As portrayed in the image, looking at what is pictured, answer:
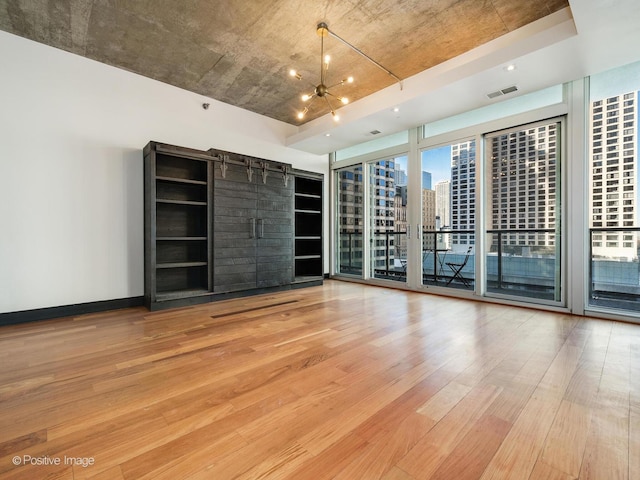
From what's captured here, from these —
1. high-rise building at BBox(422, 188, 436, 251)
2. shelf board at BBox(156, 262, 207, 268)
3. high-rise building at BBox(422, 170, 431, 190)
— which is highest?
high-rise building at BBox(422, 170, 431, 190)

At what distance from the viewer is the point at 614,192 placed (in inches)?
136

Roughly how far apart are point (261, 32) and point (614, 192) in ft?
15.0

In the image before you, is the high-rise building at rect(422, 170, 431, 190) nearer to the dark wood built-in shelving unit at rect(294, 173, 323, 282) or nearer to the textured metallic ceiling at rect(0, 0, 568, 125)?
the textured metallic ceiling at rect(0, 0, 568, 125)

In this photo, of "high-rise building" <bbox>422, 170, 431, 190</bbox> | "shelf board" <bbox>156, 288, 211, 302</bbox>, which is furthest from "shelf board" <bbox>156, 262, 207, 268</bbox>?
"high-rise building" <bbox>422, 170, 431, 190</bbox>

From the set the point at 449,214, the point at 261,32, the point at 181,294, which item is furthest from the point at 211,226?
the point at 449,214

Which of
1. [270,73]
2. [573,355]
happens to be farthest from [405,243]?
[270,73]

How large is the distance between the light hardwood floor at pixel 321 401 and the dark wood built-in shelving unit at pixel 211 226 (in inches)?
46.7

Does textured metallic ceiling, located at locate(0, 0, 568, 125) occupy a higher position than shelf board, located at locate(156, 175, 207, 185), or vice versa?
textured metallic ceiling, located at locate(0, 0, 568, 125)

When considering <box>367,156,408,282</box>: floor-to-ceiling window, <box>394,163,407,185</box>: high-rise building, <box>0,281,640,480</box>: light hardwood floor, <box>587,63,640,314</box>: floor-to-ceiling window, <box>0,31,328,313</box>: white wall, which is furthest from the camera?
<box>367,156,408,282</box>: floor-to-ceiling window

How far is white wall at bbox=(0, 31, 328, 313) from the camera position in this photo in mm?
3209

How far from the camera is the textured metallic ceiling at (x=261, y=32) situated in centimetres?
288

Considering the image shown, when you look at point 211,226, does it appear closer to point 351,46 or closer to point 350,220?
point 351,46

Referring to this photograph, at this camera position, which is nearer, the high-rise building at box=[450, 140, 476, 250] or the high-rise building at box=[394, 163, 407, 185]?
the high-rise building at box=[450, 140, 476, 250]

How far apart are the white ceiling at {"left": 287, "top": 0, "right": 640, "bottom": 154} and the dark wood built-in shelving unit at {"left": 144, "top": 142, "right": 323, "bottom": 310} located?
1.82m
